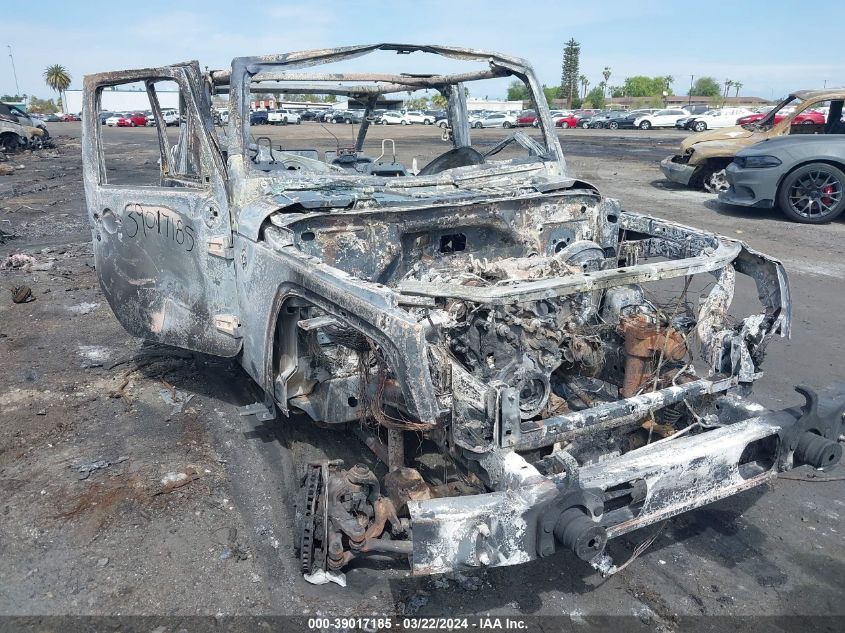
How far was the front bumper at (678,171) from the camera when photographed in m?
12.3

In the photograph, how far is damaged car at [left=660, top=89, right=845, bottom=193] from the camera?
10602 millimetres

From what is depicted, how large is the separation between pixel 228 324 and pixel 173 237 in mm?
666

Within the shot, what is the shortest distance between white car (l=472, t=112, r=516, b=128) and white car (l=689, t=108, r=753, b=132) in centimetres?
1002

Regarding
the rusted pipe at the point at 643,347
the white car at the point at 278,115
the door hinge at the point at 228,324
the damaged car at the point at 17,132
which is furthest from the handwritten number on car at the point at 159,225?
the damaged car at the point at 17,132

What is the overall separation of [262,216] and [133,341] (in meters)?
2.80

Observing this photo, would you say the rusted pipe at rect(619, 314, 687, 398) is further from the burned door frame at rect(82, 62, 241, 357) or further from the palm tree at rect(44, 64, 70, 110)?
the palm tree at rect(44, 64, 70, 110)

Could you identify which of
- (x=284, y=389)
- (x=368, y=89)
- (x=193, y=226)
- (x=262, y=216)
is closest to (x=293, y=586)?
(x=284, y=389)

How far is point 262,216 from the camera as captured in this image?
129 inches

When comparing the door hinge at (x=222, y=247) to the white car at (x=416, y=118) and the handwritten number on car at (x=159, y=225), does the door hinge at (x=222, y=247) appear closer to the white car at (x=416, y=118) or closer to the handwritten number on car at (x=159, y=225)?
the handwritten number on car at (x=159, y=225)

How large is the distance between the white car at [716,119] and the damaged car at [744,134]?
20.2 m

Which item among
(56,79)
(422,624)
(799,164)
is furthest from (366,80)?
(56,79)

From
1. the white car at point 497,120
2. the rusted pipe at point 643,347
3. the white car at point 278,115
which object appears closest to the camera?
the rusted pipe at point 643,347

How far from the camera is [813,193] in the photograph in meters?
9.62

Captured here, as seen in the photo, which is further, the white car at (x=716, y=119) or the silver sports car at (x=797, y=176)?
the white car at (x=716, y=119)
